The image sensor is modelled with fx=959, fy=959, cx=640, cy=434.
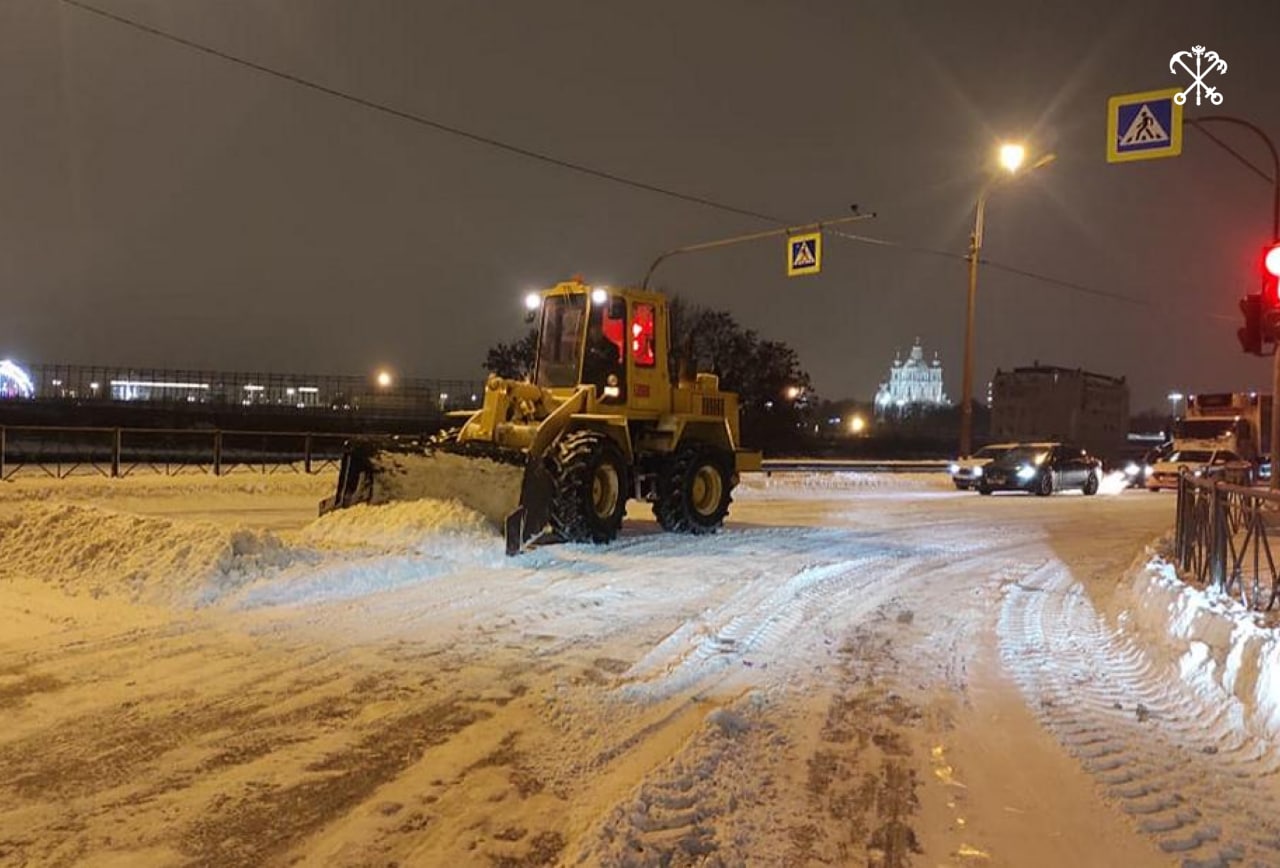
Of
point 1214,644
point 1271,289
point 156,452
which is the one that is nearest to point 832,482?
point 1271,289

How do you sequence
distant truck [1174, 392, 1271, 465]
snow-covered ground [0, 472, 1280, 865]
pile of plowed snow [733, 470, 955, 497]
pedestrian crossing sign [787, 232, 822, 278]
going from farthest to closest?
distant truck [1174, 392, 1271, 465]
pile of plowed snow [733, 470, 955, 497]
pedestrian crossing sign [787, 232, 822, 278]
snow-covered ground [0, 472, 1280, 865]

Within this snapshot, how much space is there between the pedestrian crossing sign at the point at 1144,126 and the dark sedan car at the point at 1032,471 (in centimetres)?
1381

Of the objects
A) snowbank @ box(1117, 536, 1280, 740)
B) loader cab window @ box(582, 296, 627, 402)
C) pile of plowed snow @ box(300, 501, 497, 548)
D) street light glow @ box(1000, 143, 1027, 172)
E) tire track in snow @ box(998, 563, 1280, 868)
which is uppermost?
street light glow @ box(1000, 143, 1027, 172)

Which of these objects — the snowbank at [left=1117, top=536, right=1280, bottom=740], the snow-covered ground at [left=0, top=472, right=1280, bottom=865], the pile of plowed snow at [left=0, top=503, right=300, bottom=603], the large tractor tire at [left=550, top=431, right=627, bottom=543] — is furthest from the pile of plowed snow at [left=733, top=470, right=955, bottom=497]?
the pile of plowed snow at [left=0, top=503, right=300, bottom=603]

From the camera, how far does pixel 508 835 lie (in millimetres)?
4320

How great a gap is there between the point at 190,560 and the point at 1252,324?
11615 millimetres

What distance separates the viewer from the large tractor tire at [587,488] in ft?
42.0

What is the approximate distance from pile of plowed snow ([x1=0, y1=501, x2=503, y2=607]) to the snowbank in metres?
6.91

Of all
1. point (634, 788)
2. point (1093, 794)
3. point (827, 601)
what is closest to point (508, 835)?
point (634, 788)

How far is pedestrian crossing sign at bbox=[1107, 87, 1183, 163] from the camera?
1509 centimetres

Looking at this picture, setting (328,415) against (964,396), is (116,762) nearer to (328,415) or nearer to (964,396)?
(964,396)

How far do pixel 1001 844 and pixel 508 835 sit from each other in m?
2.23

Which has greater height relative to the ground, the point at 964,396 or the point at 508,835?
the point at 964,396

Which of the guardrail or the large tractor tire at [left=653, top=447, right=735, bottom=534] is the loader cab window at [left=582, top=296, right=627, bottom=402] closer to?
the large tractor tire at [left=653, top=447, right=735, bottom=534]
